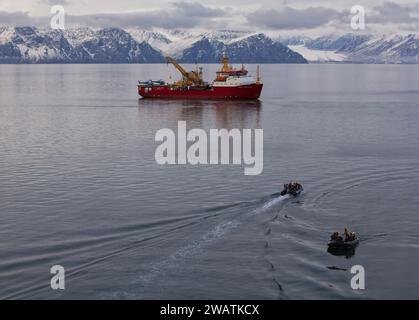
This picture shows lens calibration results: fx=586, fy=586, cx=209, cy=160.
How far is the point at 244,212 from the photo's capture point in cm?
7969

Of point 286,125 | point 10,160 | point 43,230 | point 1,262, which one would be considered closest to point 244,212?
point 43,230

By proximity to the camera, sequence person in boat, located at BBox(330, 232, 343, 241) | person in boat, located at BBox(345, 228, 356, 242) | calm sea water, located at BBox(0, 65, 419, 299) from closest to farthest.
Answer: calm sea water, located at BBox(0, 65, 419, 299), person in boat, located at BBox(330, 232, 343, 241), person in boat, located at BBox(345, 228, 356, 242)

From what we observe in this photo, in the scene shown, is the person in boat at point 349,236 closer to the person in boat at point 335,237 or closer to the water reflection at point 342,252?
the person in boat at point 335,237

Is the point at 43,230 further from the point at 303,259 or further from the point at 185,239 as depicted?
the point at 303,259

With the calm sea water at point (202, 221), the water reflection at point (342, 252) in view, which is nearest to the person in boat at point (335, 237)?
the water reflection at point (342, 252)

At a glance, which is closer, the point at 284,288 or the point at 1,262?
the point at 284,288

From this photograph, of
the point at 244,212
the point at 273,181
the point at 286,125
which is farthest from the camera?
the point at 286,125

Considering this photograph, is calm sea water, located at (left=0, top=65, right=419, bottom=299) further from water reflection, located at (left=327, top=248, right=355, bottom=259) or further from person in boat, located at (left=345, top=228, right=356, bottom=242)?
person in boat, located at (left=345, top=228, right=356, bottom=242)

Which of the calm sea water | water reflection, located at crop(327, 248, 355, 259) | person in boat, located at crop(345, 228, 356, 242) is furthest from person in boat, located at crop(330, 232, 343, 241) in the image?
the calm sea water

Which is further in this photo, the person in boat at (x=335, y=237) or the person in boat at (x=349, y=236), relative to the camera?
the person in boat at (x=349, y=236)

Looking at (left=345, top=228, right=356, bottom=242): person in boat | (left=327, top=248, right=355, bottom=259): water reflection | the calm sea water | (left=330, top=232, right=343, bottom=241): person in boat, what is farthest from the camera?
(left=345, top=228, right=356, bottom=242): person in boat

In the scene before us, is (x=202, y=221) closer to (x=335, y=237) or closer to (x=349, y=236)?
(x=335, y=237)
